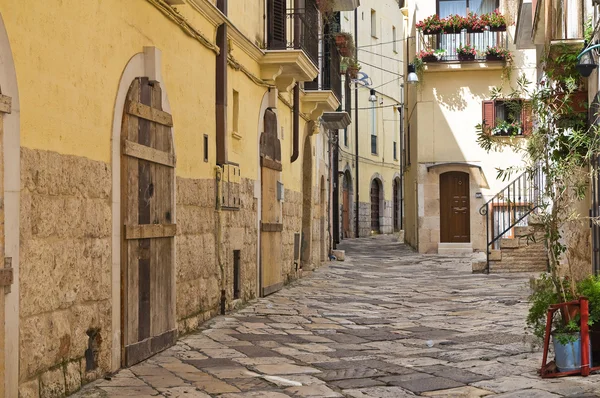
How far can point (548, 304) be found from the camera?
7301mm

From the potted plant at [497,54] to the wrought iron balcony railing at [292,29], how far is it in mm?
8565

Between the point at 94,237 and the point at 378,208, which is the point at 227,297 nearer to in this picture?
the point at 94,237

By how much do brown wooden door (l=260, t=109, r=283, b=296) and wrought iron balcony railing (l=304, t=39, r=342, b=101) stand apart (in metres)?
4.16

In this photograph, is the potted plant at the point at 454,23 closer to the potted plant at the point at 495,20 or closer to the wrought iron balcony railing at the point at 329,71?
the potted plant at the point at 495,20

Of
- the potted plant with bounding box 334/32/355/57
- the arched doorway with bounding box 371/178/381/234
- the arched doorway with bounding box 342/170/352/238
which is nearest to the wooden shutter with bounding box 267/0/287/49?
the potted plant with bounding box 334/32/355/57

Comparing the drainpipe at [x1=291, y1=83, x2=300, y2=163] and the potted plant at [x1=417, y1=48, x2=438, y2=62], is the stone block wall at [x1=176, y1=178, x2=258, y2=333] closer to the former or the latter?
the drainpipe at [x1=291, y1=83, x2=300, y2=163]

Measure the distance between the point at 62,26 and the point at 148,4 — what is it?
219 centimetres

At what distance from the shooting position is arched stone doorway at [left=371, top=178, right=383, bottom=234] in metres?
42.5

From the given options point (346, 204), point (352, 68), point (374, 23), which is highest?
point (374, 23)

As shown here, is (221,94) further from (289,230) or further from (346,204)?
(346,204)

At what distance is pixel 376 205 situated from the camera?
141 feet

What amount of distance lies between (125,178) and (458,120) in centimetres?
1929

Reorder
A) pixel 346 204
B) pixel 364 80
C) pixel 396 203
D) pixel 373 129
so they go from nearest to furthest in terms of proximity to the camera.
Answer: pixel 346 204, pixel 364 80, pixel 373 129, pixel 396 203

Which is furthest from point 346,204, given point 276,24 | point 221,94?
point 221,94
